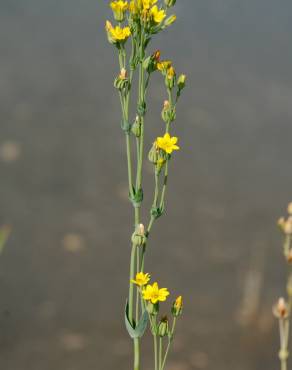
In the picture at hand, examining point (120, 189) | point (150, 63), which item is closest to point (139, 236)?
point (150, 63)

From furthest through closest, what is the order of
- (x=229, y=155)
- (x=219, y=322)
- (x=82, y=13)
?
1. (x=82, y=13)
2. (x=229, y=155)
3. (x=219, y=322)

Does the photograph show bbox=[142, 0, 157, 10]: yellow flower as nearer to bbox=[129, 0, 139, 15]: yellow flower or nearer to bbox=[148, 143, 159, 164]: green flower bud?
bbox=[129, 0, 139, 15]: yellow flower

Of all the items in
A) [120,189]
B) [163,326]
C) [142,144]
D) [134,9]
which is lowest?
[163,326]

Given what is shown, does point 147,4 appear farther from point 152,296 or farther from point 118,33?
point 152,296

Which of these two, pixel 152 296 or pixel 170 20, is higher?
pixel 170 20

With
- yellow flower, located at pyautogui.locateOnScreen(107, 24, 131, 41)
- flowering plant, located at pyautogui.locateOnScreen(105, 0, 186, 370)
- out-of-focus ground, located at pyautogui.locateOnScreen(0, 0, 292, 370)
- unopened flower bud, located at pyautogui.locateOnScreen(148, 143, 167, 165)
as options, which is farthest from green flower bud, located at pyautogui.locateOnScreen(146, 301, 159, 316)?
out-of-focus ground, located at pyautogui.locateOnScreen(0, 0, 292, 370)

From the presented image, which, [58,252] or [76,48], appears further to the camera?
[76,48]

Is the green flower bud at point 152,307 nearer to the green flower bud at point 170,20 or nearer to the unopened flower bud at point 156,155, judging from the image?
the unopened flower bud at point 156,155

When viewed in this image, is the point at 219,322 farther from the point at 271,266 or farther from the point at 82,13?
the point at 82,13

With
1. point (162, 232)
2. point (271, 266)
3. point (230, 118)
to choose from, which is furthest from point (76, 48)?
point (271, 266)
